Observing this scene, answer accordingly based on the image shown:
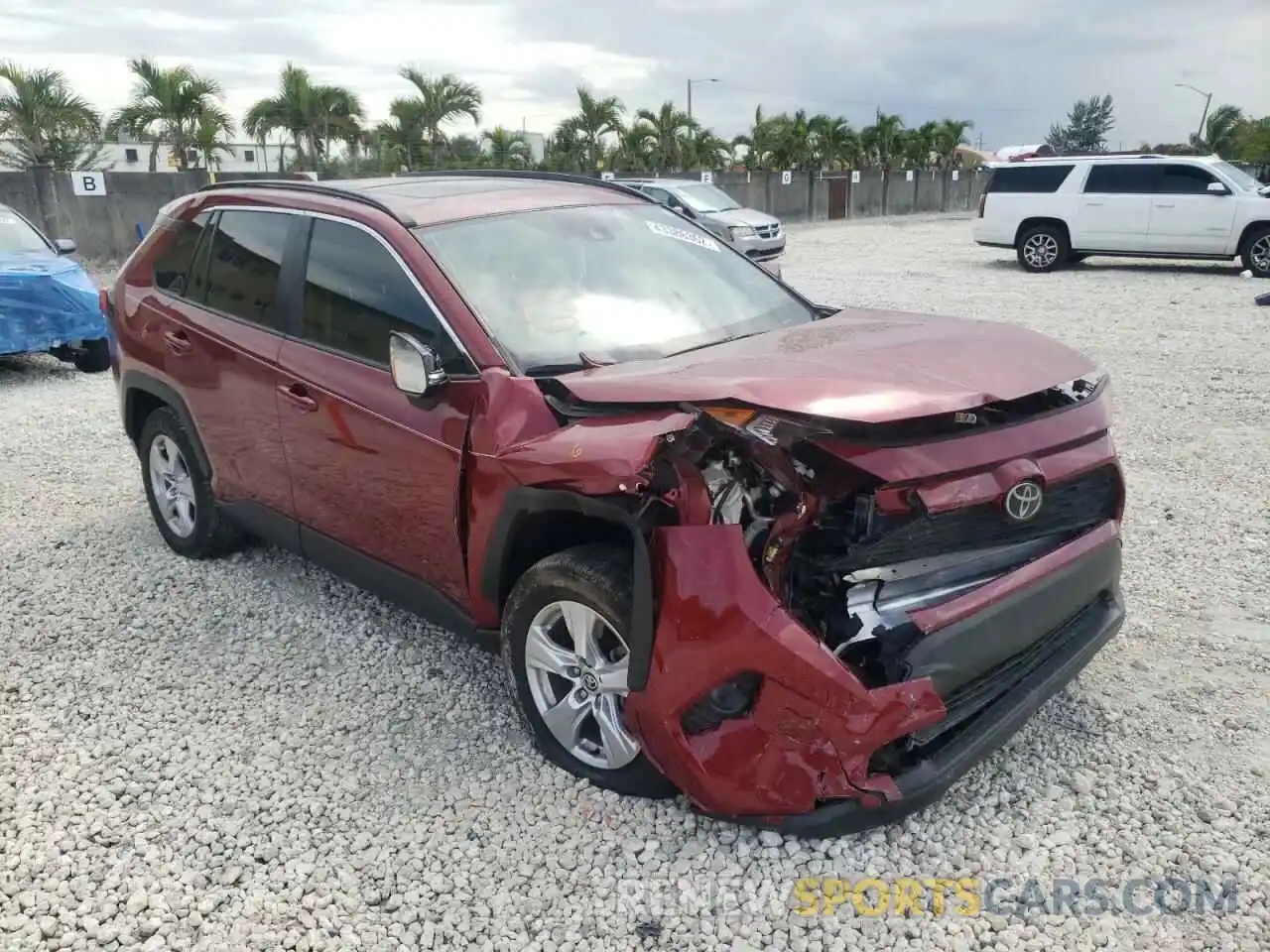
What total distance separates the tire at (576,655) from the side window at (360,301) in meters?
0.71

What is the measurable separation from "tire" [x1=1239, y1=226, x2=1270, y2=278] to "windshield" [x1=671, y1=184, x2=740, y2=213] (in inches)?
350

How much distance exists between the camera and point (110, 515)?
555 centimetres

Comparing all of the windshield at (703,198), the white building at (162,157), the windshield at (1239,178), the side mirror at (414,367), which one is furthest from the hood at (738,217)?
the side mirror at (414,367)

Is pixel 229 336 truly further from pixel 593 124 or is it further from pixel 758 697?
pixel 593 124

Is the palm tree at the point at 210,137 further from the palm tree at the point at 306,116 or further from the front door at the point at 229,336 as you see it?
A: the front door at the point at 229,336

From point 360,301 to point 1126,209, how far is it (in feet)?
51.2

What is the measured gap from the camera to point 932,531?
8.79 ft

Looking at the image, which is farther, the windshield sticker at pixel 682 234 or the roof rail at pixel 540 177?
the roof rail at pixel 540 177

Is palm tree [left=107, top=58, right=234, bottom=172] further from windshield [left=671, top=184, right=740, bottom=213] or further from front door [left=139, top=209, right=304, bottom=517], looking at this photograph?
front door [left=139, top=209, right=304, bottom=517]

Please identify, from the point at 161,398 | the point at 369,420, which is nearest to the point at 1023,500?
the point at 369,420

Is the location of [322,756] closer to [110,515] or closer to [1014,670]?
[1014,670]

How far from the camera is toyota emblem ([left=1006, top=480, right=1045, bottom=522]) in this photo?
8.76ft

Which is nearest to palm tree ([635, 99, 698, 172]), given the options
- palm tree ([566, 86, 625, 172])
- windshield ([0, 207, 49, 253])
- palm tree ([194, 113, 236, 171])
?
palm tree ([566, 86, 625, 172])

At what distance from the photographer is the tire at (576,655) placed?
2734 mm
